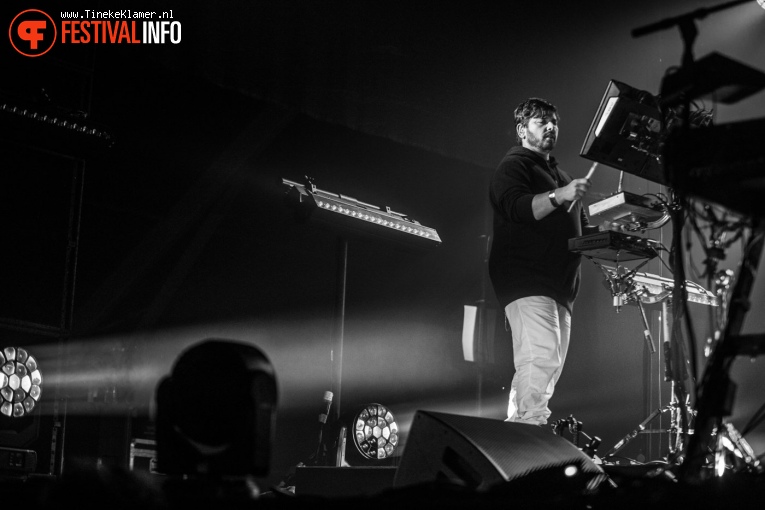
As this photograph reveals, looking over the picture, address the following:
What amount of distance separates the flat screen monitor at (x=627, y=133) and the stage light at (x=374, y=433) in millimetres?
2611

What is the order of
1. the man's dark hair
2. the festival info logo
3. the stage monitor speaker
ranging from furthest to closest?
the festival info logo, the man's dark hair, the stage monitor speaker

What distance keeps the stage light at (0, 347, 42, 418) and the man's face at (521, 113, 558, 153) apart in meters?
2.65

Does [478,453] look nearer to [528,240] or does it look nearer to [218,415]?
[218,415]

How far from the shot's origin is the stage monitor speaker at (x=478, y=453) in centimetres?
230

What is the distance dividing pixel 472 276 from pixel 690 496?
18.5 feet

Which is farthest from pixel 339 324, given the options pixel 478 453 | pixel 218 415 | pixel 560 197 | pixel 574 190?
pixel 218 415

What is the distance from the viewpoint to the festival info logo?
4.55m

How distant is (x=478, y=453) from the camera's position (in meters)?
2.31

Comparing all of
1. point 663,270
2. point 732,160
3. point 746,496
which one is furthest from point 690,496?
point 663,270

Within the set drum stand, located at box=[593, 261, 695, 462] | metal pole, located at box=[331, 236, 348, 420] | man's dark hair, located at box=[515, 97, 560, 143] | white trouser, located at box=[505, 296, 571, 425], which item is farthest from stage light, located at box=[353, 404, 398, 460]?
man's dark hair, located at box=[515, 97, 560, 143]

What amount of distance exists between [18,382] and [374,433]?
2314mm

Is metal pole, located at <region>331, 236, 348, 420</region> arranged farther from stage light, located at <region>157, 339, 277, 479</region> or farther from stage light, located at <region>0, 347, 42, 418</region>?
stage light, located at <region>157, 339, 277, 479</region>

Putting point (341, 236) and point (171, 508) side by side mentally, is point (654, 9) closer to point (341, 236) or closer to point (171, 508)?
point (341, 236)

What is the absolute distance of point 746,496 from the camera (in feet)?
5.26
